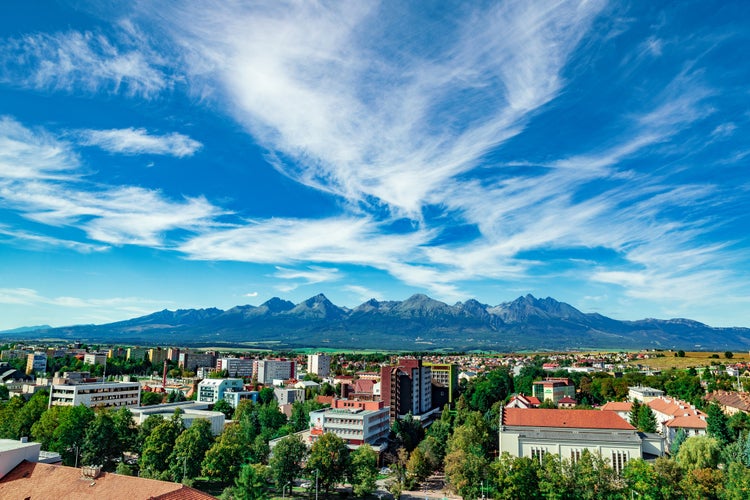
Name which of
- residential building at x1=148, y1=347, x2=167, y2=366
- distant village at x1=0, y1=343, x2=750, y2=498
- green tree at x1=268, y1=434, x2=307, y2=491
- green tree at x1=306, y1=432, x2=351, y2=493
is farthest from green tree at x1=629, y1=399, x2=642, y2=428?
residential building at x1=148, y1=347, x2=167, y2=366

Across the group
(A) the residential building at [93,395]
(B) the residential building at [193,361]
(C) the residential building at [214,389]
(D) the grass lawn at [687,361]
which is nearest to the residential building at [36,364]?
(B) the residential building at [193,361]

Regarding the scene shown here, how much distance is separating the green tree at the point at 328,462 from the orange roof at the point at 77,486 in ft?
70.4

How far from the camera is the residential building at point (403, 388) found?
8075cm

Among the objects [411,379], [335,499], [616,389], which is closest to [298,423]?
[411,379]

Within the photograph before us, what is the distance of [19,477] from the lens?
1000 inches

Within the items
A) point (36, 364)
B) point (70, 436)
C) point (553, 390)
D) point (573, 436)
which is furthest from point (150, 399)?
point (553, 390)

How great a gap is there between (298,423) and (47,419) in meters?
30.4

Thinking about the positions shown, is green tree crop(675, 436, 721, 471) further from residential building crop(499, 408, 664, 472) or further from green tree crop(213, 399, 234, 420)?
green tree crop(213, 399, 234, 420)

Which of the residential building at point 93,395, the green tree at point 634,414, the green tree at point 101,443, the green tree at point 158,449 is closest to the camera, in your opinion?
the green tree at point 158,449

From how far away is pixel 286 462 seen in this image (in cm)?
4356

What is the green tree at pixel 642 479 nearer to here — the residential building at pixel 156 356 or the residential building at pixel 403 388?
the residential building at pixel 403 388

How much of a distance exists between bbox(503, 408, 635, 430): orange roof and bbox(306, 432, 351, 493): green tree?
1715 cm

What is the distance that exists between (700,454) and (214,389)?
78964 millimetres

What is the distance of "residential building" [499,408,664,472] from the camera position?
47500mm
